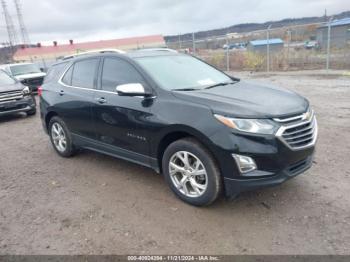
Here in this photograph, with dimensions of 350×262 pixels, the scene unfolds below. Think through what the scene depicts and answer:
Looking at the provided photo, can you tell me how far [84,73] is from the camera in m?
5.16

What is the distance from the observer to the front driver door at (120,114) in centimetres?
410

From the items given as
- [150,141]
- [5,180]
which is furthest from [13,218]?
[150,141]

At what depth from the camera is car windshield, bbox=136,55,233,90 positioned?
414 cm

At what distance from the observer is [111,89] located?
454 centimetres

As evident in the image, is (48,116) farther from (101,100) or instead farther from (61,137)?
(101,100)

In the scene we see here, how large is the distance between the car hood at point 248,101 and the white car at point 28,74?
1274 centimetres

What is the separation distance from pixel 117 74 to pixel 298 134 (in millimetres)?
2506

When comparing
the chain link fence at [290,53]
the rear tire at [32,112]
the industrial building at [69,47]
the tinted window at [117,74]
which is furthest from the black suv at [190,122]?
the industrial building at [69,47]

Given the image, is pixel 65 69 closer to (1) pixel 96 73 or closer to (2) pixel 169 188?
(1) pixel 96 73

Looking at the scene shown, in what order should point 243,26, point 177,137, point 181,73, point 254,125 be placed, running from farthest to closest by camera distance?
point 243,26 → point 181,73 → point 177,137 → point 254,125

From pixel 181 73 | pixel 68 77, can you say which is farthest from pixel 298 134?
pixel 68 77

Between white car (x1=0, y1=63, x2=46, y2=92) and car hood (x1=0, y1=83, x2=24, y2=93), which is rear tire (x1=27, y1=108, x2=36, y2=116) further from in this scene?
white car (x1=0, y1=63, x2=46, y2=92)

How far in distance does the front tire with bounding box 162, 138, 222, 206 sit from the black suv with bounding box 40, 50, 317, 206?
0.4 inches

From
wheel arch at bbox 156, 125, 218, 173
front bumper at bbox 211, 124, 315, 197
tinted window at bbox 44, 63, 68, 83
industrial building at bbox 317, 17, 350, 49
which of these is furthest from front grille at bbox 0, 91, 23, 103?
industrial building at bbox 317, 17, 350, 49
